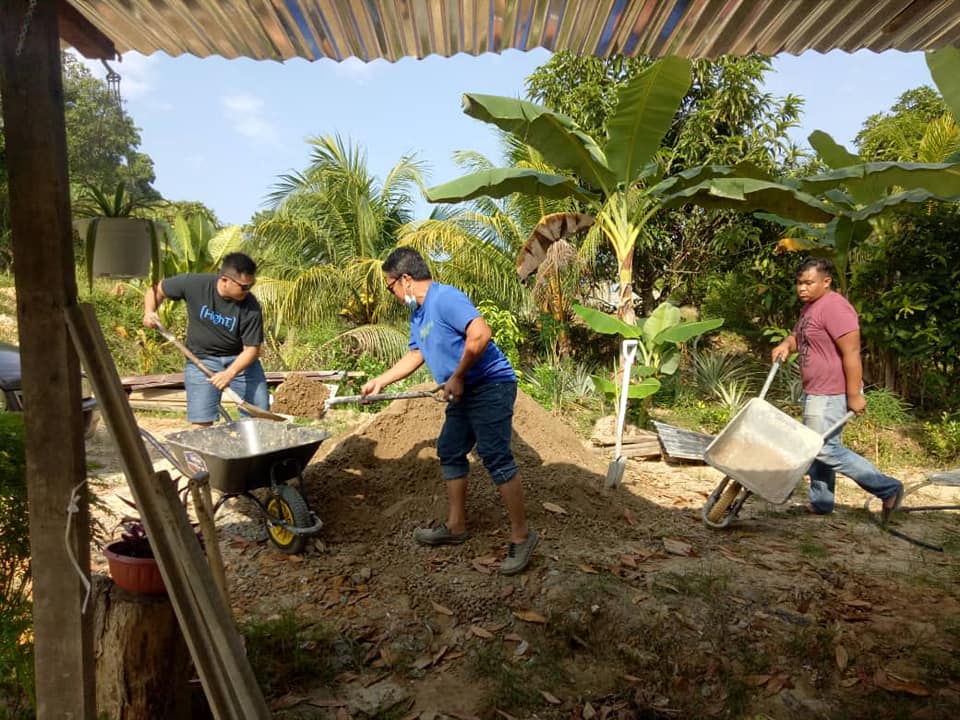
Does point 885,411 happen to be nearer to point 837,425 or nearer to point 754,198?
point 754,198

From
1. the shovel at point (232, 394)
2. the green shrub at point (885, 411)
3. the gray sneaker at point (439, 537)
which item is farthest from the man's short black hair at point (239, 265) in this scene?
the green shrub at point (885, 411)

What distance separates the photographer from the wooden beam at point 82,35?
2.10 meters

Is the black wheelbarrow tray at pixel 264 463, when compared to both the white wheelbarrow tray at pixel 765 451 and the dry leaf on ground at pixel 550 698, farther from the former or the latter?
the white wheelbarrow tray at pixel 765 451

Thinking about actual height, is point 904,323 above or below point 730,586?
above

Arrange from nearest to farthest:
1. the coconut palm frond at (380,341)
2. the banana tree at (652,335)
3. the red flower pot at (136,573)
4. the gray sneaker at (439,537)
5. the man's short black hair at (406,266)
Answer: the red flower pot at (136,573), the man's short black hair at (406,266), the gray sneaker at (439,537), the banana tree at (652,335), the coconut palm frond at (380,341)

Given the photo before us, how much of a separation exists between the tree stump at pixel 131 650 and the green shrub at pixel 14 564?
256 millimetres

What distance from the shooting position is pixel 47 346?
72.8 inches

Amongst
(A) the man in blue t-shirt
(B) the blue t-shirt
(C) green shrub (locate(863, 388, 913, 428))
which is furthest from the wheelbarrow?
(C) green shrub (locate(863, 388, 913, 428))

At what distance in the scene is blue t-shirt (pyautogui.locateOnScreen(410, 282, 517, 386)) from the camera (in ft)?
12.1

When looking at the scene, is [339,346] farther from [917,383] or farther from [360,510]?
[917,383]

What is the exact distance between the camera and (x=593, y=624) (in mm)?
3328

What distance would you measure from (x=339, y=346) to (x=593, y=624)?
789cm

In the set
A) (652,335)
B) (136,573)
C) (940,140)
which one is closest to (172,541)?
(136,573)

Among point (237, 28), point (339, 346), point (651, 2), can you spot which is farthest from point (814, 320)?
point (339, 346)
